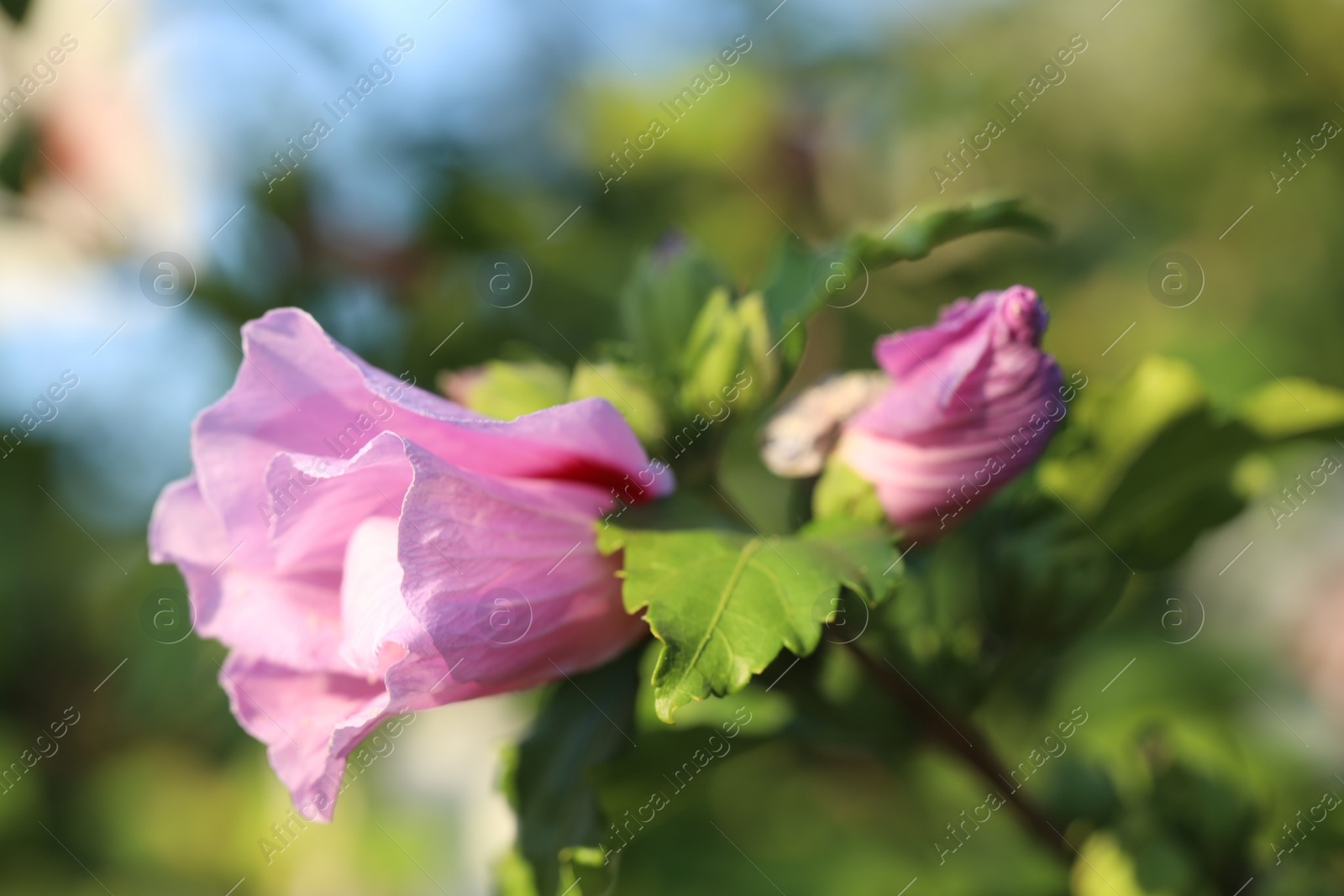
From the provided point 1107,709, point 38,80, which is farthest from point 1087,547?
point 38,80

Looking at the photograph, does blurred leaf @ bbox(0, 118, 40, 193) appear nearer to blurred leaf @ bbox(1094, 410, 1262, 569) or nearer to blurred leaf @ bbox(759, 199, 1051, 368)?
blurred leaf @ bbox(759, 199, 1051, 368)

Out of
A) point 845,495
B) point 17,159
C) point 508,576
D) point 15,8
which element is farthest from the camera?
point 17,159

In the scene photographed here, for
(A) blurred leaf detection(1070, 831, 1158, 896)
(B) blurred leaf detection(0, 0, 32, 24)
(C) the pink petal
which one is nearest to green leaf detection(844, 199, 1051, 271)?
(C) the pink petal

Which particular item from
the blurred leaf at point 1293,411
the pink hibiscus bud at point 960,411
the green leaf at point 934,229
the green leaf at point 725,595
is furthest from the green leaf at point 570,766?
the blurred leaf at point 1293,411

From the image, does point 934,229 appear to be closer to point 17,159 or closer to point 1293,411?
point 1293,411

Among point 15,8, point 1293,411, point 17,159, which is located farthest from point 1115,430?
point 17,159

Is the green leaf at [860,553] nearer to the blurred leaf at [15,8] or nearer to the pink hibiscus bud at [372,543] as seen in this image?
the pink hibiscus bud at [372,543]
